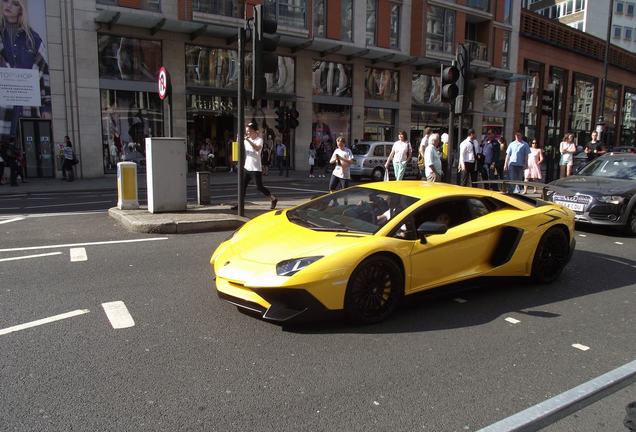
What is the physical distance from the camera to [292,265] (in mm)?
4148

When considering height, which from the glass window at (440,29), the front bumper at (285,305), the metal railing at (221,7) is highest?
the glass window at (440,29)

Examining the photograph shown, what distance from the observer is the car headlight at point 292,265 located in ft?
13.4

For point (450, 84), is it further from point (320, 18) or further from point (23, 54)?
point (320, 18)

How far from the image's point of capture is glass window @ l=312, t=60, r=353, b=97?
1074 inches

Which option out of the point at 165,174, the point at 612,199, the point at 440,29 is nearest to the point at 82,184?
the point at 165,174

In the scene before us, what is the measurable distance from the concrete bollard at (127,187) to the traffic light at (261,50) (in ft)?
10.2

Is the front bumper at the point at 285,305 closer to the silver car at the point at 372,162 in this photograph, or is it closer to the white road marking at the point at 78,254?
the white road marking at the point at 78,254

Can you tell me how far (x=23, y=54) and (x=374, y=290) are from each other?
20226 mm

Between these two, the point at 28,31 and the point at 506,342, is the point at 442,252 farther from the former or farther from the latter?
the point at 28,31

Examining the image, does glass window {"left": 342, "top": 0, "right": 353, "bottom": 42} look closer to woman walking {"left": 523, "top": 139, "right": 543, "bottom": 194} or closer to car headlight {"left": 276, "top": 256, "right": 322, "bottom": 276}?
woman walking {"left": 523, "top": 139, "right": 543, "bottom": 194}

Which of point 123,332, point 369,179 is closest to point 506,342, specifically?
point 123,332

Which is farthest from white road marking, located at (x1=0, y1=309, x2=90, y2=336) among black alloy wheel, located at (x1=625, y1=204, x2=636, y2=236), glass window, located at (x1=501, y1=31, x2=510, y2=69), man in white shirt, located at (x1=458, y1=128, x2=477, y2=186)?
glass window, located at (x1=501, y1=31, x2=510, y2=69)

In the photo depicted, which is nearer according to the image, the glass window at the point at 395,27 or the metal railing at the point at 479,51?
the glass window at the point at 395,27

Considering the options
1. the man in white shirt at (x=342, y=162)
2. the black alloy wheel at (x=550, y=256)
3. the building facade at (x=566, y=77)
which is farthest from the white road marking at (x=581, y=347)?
the building facade at (x=566, y=77)
